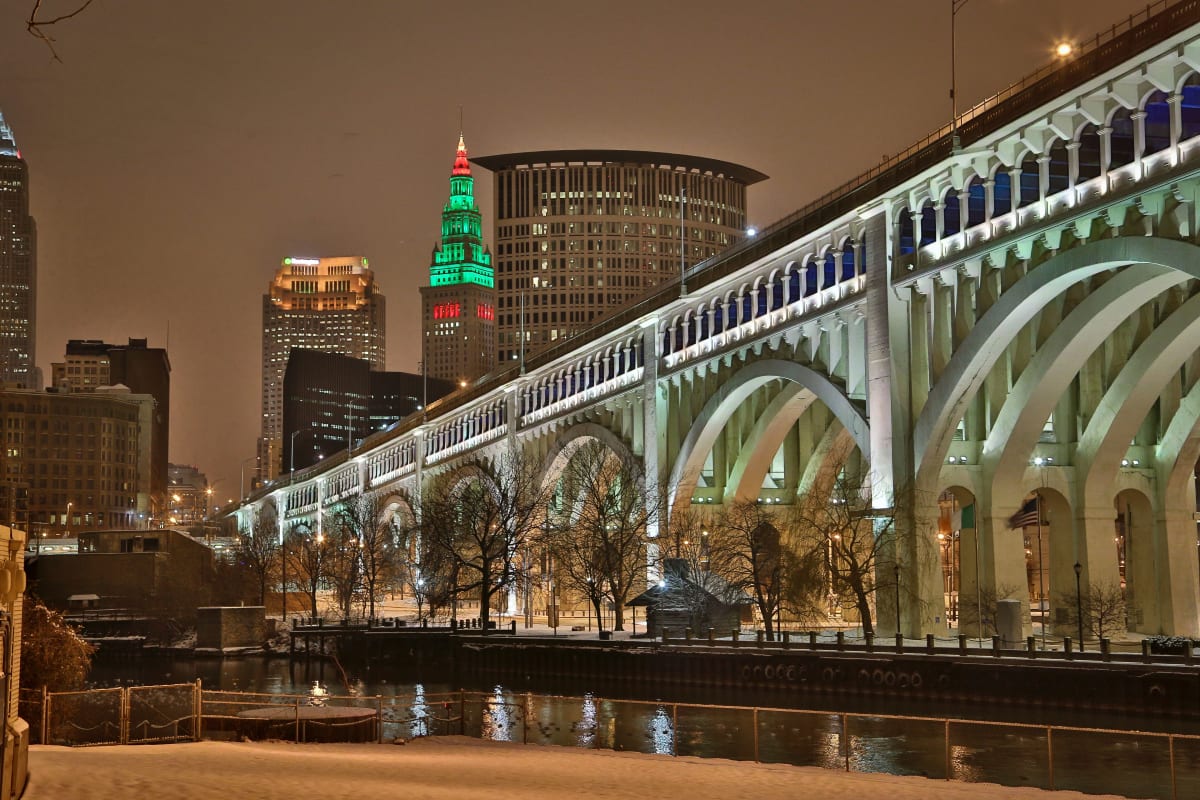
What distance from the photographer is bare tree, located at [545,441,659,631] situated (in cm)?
7900

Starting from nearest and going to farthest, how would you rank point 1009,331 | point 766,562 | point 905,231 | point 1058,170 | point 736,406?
point 1009,331
point 905,231
point 1058,170
point 766,562
point 736,406

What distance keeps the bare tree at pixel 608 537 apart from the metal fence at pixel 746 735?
26.8 metres

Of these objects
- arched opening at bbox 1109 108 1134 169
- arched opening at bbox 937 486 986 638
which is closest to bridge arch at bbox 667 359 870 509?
arched opening at bbox 937 486 986 638

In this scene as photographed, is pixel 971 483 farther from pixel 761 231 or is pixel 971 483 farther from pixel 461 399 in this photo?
pixel 461 399

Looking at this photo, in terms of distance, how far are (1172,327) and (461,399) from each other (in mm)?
75260

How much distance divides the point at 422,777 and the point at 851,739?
58.0 feet

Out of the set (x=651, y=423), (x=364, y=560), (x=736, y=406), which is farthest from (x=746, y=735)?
(x=364, y=560)

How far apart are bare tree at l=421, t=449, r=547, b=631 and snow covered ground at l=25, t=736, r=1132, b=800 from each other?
4853cm

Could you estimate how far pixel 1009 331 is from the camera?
50.8 meters

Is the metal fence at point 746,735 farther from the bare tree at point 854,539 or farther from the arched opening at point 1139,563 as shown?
the arched opening at point 1139,563

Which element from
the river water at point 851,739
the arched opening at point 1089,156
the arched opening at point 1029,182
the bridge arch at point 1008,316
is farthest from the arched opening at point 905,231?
the river water at point 851,739

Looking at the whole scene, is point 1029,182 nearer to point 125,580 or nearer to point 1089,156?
point 1089,156

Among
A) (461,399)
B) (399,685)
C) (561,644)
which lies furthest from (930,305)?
(461,399)

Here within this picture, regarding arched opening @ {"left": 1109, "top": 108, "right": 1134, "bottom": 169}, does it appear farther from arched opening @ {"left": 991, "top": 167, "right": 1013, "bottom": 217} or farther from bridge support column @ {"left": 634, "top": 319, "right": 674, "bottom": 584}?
bridge support column @ {"left": 634, "top": 319, "right": 674, "bottom": 584}
